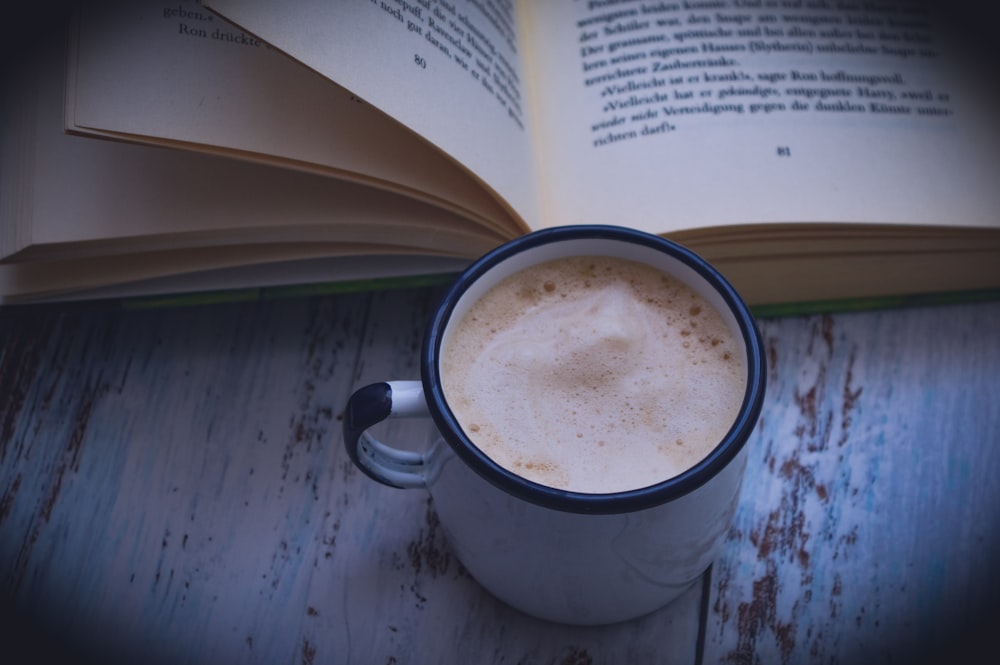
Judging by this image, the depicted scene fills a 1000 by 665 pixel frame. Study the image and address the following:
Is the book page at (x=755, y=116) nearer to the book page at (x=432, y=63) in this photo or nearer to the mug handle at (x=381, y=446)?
the book page at (x=432, y=63)

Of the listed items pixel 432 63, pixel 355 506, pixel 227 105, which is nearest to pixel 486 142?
pixel 432 63

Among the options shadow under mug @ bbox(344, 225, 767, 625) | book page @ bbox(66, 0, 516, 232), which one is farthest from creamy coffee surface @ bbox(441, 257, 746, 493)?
book page @ bbox(66, 0, 516, 232)

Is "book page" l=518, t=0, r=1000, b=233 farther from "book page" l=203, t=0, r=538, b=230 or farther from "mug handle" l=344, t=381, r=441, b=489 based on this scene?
"mug handle" l=344, t=381, r=441, b=489

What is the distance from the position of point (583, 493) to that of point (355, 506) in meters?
0.28

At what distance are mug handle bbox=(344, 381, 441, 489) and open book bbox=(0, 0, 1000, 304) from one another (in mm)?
181

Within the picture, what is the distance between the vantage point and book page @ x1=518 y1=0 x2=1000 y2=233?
73 cm

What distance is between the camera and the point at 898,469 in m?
Result: 0.72

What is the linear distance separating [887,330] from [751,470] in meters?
0.19

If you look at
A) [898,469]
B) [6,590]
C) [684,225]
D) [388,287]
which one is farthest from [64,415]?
[898,469]

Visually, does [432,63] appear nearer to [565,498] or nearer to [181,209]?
[181,209]

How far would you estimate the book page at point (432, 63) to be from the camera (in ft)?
1.98

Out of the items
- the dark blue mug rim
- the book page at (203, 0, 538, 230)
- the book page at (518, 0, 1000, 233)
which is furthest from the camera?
the book page at (518, 0, 1000, 233)

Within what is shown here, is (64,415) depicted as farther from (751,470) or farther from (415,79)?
(751,470)

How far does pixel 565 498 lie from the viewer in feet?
1.60
